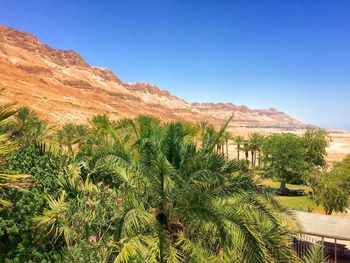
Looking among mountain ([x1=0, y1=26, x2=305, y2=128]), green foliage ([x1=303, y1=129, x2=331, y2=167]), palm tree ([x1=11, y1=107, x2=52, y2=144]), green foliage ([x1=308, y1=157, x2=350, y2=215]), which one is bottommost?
green foliage ([x1=308, y1=157, x2=350, y2=215])

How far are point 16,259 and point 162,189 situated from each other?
9.91ft

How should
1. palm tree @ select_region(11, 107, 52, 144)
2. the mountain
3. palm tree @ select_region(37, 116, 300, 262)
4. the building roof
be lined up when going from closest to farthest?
1. palm tree @ select_region(37, 116, 300, 262)
2. palm tree @ select_region(11, 107, 52, 144)
3. the building roof
4. the mountain

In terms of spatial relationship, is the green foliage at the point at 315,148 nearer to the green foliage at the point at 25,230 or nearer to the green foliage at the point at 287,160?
the green foliage at the point at 287,160

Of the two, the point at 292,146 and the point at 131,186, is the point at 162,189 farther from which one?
the point at 292,146

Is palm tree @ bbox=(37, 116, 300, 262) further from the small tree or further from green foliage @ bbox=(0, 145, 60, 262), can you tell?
the small tree

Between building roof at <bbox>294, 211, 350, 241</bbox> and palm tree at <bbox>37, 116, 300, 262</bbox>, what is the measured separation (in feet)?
17.2

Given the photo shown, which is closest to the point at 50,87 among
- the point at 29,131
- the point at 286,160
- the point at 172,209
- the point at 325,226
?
the point at 286,160

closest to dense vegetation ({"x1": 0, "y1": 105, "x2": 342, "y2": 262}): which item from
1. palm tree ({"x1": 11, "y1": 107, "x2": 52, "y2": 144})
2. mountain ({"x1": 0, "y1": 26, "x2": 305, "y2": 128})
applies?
palm tree ({"x1": 11, "y1": 107, "x2": 52, "y2": 144})

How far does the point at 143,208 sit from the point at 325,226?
9.14m

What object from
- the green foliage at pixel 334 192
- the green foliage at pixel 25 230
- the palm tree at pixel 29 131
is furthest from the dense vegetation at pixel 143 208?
the green foliage at pixel 334 192

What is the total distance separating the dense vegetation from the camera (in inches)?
238

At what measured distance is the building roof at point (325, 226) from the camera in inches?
470

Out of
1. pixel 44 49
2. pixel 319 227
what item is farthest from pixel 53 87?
pixel 319 227

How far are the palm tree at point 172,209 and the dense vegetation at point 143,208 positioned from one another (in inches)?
0.9
